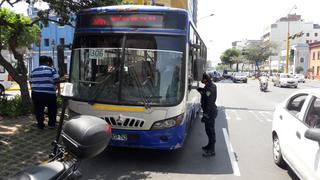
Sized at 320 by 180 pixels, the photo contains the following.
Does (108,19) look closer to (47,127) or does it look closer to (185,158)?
(185,158)

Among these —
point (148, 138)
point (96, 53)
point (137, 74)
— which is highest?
point (96, 53)

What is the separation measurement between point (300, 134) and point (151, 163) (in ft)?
9.42

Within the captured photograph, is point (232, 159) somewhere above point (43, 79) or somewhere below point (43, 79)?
below

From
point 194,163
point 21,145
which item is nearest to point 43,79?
point 21,145

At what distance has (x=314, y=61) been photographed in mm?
81000

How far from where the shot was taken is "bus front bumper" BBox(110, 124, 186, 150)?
727 centimetres

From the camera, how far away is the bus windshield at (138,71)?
736cm

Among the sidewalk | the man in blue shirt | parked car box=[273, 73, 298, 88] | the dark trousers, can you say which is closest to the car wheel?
the sidewalk

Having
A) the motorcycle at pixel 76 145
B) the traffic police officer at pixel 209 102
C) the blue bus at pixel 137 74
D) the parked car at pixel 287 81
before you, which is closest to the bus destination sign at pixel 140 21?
the blue bus at pixel 137 74

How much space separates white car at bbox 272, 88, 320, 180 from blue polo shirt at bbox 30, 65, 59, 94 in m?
5.12

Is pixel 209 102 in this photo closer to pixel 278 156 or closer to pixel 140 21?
pixel 278 156

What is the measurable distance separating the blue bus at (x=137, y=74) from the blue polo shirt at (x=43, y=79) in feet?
6.37

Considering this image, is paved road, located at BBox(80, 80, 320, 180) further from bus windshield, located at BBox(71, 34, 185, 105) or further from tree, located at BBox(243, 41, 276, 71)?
tree, located at BBox(243, 41, 276, 71)

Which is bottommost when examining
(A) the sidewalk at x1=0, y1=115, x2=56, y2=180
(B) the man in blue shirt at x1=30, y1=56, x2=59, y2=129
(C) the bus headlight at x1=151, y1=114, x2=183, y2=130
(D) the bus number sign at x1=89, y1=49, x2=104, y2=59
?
(A) the sidewalk at x1=0, y1=115, x2=56, y2=180
